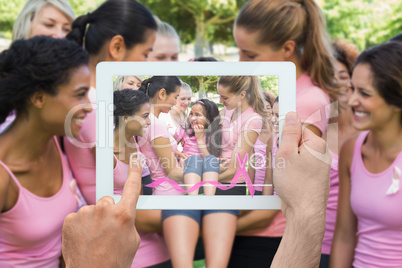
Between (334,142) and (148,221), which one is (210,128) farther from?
(334,142)

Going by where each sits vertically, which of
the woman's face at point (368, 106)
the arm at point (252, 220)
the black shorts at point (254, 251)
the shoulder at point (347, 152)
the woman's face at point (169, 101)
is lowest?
the black shorts at point (254, 251)

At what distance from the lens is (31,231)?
58.9 inches

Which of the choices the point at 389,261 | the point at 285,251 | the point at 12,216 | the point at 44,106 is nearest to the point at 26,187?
the point at 12,216

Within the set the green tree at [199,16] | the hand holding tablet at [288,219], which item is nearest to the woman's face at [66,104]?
the hand holding tablet at [288,219]

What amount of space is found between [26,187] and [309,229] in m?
1.08

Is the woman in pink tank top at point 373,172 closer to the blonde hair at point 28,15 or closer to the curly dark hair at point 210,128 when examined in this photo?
the curly dark hair at point 210,128

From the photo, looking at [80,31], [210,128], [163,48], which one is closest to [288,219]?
[210,128]

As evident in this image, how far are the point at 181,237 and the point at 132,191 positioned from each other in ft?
2.05

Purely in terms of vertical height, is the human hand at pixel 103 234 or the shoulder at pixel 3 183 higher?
the human hand at pixel 103 234

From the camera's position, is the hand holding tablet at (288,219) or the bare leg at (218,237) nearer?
the hand holding tablet at (288,219)

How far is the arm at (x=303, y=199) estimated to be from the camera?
3.18 ft

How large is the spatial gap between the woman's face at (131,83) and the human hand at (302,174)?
404mm

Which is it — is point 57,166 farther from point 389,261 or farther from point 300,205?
point 389,261

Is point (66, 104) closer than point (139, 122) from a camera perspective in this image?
No
